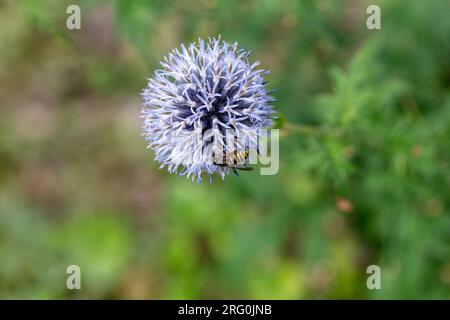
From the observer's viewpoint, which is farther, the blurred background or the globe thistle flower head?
the blurred background

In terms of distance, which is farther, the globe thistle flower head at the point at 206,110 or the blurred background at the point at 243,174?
the blurred background at the point at 243,174

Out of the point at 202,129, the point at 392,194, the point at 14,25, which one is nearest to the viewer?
the point at 202,129

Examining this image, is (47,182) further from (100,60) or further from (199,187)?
(199,187)

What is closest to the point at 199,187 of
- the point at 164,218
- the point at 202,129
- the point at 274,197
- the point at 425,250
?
the point at 164,218
